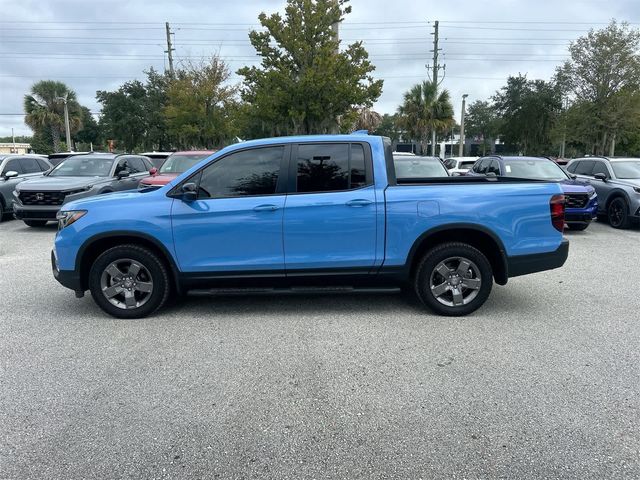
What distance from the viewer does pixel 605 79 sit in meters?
26.2

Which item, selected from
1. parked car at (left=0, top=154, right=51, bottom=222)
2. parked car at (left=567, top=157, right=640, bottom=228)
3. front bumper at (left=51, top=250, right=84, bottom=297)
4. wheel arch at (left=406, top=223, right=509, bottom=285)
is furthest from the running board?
parked car at (left=0, top=154, right=51, bottom=222)

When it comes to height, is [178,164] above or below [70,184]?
above

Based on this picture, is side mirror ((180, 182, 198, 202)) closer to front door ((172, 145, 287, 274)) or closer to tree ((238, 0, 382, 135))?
front door ((172, 145, 287, 274))

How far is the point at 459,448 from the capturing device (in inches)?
113

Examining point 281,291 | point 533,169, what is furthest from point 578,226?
point 281,291

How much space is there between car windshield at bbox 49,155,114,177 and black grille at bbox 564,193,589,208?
1055 centimetres

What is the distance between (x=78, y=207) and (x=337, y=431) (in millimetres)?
3696

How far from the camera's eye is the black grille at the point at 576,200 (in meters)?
10.1

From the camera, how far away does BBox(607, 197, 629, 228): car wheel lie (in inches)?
443

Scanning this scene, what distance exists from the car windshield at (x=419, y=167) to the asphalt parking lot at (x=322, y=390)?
5632mm

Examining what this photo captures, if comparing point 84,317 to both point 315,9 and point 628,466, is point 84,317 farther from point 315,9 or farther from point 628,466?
point 315,9

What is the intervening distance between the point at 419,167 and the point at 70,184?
797cm

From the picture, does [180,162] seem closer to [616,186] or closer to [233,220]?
[233,220]

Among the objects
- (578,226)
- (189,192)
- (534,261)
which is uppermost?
(189,192)
